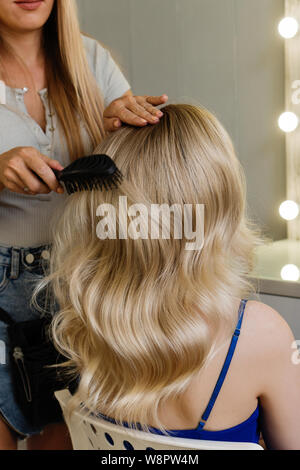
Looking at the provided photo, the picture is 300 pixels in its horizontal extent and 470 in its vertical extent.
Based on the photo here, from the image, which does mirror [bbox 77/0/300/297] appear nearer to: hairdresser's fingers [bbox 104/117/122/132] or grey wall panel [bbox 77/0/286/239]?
grey wall panel [bbox 77/0/286/239]

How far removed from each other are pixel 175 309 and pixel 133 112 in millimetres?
288

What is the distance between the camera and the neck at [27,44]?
92 cm

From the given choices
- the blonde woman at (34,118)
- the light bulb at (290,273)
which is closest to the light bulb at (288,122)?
the light bulb at (290,273)

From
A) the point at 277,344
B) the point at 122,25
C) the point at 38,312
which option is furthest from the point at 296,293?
the point at 122,25

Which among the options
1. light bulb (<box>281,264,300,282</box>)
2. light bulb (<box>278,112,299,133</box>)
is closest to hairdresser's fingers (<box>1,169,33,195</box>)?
light bulb (<box>281,264,300,282</box>)

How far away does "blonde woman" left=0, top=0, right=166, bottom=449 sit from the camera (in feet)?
2.88

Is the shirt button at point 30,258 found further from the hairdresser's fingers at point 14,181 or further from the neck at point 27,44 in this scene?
the neck at point 27,44

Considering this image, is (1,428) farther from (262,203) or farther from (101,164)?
(262,203)

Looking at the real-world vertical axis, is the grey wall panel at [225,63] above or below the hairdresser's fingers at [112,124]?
above

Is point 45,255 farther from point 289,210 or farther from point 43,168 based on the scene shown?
point 289,210

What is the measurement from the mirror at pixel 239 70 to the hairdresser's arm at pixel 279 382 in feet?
1.63

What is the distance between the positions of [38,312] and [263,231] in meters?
0.78

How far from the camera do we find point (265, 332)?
28.6 inches

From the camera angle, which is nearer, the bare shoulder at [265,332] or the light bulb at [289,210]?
the bare shoulder at [265,332]
